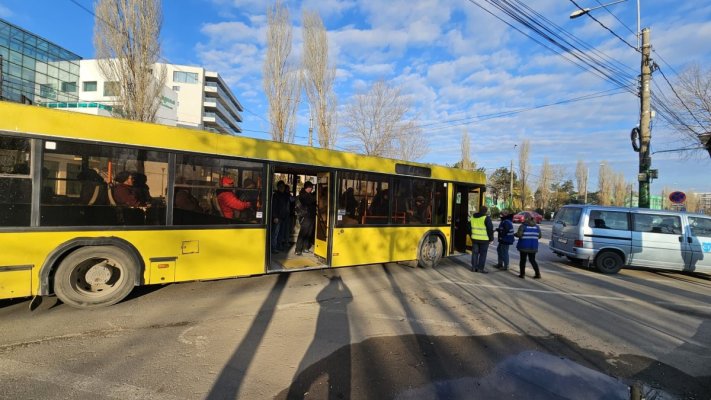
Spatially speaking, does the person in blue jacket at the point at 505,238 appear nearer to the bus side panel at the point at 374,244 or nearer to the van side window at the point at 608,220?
the bus side panel at the point at 374,244

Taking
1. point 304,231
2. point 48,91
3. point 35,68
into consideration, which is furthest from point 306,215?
point 35,68

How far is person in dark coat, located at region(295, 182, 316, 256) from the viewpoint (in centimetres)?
915

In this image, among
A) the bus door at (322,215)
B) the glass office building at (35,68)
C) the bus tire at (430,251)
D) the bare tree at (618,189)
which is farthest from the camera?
the bare tree at (618,189)

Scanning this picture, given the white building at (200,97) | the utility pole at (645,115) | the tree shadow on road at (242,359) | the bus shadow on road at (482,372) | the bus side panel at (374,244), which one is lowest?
the bus shadow on road at (482,372)

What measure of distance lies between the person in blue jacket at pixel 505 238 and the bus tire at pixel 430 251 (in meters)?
1.66

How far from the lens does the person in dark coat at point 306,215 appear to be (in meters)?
9.15

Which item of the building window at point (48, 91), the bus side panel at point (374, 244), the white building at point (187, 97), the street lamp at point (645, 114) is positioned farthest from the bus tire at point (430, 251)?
the building window at point (48, 91)

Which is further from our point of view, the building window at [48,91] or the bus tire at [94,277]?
the building window at [48,91]

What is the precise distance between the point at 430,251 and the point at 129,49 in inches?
659

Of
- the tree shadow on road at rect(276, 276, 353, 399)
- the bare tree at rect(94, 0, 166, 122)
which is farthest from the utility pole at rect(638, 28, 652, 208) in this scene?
the bare tree at rect(94, 0, 166, 122)

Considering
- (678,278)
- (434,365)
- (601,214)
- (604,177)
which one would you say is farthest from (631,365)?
(604,177)

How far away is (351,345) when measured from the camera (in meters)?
4.58

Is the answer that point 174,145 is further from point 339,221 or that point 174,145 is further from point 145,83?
point 145,83

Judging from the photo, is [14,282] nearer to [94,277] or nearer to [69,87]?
[94,277]
